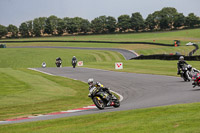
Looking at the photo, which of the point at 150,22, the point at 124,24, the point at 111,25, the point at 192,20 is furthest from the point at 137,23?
the point at 192,20

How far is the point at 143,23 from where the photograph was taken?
160 meters

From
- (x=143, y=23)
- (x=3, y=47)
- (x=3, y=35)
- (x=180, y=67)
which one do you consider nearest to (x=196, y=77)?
(x=180, y=67)

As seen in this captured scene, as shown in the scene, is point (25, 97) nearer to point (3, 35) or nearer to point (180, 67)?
point (180, 67)

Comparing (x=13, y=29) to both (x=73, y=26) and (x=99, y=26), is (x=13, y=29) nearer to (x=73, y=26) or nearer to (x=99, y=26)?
(x=73, y=26)

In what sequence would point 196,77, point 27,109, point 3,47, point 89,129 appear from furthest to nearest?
point 3,47
point 196,77
point 27,109
point 89,129

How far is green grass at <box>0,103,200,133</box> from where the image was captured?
7.81 metres

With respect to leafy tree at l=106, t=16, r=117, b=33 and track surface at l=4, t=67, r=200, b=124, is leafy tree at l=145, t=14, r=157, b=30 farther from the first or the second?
track surface at l=4, t=67, r=200, b=124

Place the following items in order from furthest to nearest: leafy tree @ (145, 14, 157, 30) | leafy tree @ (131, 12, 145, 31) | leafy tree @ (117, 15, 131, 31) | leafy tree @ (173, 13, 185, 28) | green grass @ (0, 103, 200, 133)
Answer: leafy tree @ (117, 15, 131, 31), leafy tree @ (131, 12, 145, 31), leafy tree @ (145, 14, 157, 30), leafy tree @ (173, 13, 185, 28), green grass @ (0, 103, 200, 133)

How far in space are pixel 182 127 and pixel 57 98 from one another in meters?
10.6

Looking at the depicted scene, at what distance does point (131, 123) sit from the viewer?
8.75m

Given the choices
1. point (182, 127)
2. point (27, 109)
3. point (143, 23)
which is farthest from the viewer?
point (143, 23)

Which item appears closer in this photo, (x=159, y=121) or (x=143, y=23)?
(x=159, y=121)

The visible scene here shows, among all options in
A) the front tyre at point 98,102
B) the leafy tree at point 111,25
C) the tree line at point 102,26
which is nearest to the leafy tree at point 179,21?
the tree line at point 102,26

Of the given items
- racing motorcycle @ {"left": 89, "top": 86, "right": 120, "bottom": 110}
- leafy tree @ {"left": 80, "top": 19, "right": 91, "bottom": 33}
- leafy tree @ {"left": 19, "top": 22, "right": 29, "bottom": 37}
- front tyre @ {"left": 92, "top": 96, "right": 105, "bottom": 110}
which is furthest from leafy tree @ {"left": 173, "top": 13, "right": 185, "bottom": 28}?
front tyre @ {"left": 92, "top": 96, "right": 105, "bottom": 110}
